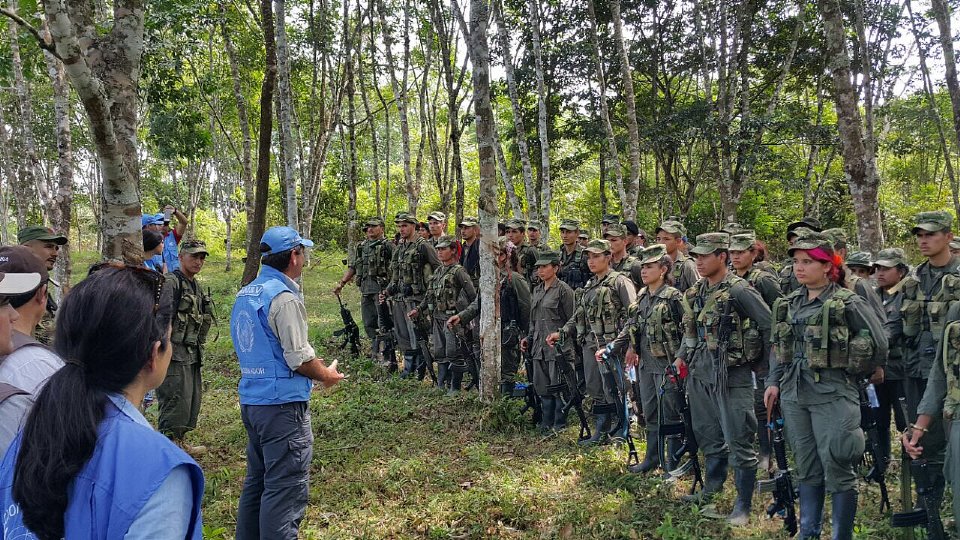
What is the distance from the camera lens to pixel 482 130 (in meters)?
6.92

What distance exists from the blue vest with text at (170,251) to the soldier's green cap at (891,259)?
8195 mm

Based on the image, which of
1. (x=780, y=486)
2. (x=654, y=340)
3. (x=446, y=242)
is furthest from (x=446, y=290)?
(x=780, y=486)

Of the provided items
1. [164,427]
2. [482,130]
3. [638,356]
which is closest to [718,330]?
[638,356]

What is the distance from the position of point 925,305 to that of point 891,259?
87 centimetres

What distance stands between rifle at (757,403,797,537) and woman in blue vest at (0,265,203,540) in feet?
13.7

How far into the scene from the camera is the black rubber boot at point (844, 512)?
13.1 feet

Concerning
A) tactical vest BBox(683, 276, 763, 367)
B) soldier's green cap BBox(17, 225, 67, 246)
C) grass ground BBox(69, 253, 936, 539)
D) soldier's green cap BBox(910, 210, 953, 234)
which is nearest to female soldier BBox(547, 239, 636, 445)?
grass ground BBox(69, 253, 936, 539)

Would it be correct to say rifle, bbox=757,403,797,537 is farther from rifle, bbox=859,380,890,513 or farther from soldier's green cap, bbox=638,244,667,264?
soldier's green cap, bbox=638,244,667,264

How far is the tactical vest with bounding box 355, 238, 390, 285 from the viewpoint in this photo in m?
10.2

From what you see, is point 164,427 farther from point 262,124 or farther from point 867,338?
point 867,338

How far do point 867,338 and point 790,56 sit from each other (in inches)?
573

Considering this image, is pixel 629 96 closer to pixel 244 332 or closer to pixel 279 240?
pixel 279 240

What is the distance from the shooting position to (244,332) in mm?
3750

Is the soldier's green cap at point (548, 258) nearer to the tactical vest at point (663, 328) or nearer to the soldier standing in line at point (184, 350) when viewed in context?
the tactical vest at point (663, 328)
